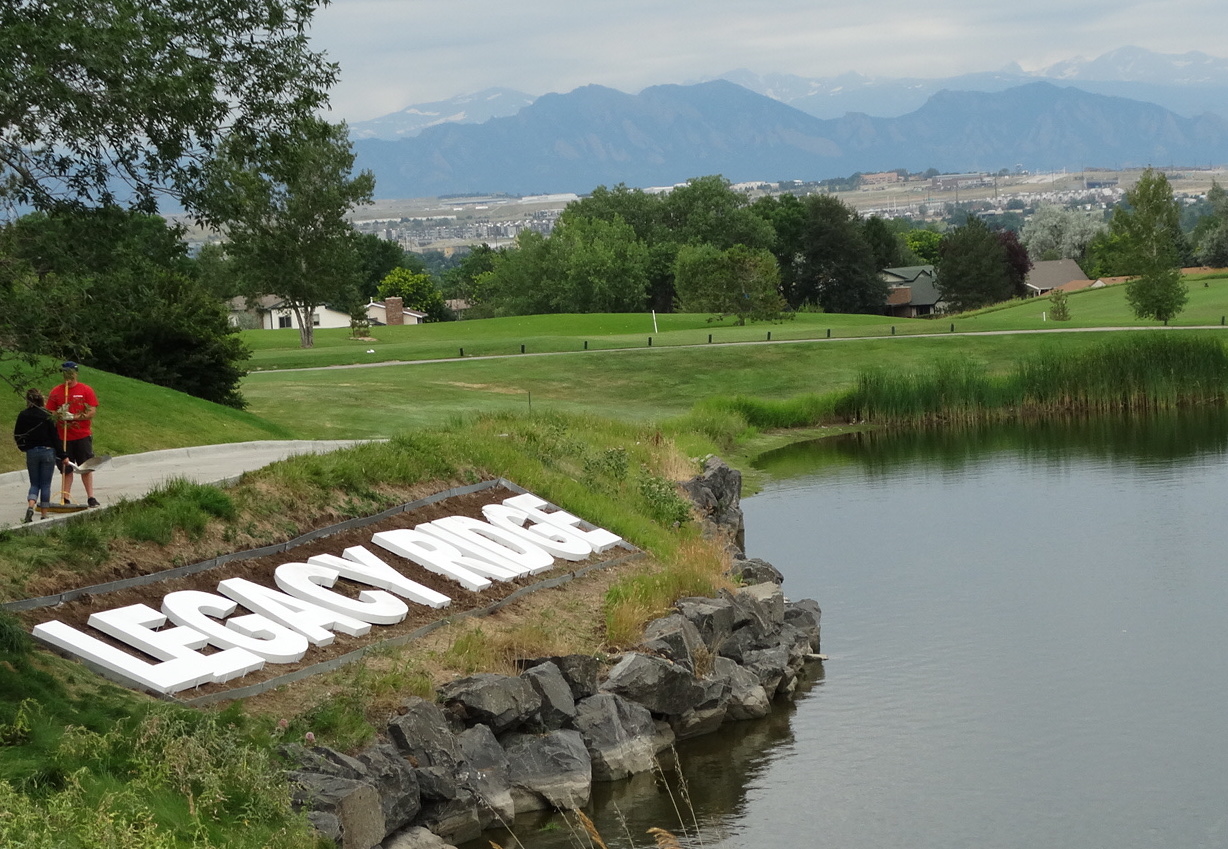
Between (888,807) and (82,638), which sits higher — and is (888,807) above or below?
below

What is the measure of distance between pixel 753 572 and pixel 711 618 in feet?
15.1

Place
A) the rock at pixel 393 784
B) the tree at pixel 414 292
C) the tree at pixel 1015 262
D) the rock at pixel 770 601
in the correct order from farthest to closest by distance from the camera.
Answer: the tree at pixel 414 292 < the tree at pixel 1015 262 < the rock at pixel 770 601 < the rock at pixel 393 784

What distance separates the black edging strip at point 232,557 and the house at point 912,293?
12097 centimetres

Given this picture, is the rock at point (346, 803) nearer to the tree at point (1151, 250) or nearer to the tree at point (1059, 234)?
the tree at point (1151, 250)

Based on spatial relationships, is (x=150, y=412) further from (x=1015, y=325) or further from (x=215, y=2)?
(x=1015, y=325)

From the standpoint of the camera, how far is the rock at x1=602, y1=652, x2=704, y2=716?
18938 millimetres

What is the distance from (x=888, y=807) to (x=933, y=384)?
36174 mm

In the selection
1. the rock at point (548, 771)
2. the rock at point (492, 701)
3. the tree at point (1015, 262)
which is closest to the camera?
the rock at point (548, 771)

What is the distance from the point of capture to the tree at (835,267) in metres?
126

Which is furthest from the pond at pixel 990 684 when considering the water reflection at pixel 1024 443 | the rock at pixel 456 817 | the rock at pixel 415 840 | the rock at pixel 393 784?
the water reflection at pixel 1024 443

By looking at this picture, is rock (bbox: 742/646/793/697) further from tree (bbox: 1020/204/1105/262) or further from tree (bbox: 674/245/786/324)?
tree (bbox: 1020/204/1105/262)

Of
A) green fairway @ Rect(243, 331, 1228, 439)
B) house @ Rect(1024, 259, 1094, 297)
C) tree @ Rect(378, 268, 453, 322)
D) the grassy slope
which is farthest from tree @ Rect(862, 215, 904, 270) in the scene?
the grassy slope

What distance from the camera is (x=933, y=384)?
169ft

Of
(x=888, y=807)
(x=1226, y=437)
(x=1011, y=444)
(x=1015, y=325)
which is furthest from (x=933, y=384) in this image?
(x=888, y=807)
